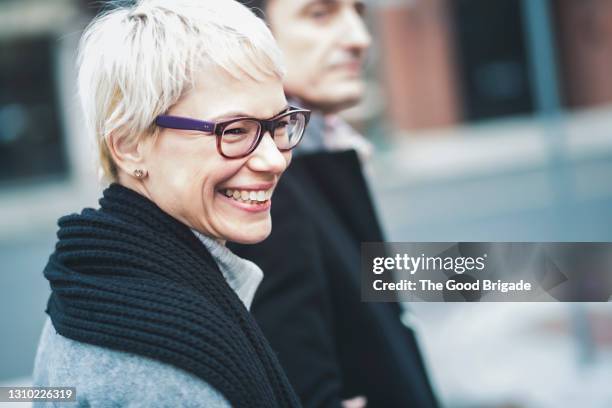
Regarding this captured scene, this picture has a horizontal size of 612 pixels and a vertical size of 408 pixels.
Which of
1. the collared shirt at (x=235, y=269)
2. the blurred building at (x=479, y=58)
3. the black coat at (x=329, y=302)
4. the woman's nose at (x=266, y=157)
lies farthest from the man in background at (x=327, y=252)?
the blurred building at (x=479, y=58)

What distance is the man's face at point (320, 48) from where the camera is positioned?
5.19 feet

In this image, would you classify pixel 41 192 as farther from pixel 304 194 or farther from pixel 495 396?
pixel 304 194

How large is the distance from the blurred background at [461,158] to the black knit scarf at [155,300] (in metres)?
2.41

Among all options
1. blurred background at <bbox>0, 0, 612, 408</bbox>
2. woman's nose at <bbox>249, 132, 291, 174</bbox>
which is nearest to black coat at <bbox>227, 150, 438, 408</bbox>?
woman's nose at <bbox>249, 132, 291, 174</bbox>

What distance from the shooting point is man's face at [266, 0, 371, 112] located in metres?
1.58

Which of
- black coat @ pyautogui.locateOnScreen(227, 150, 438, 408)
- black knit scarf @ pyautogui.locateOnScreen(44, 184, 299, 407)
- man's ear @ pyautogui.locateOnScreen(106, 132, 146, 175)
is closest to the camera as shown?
black knit scarf @ pyautogui.locateOnScreen(44, 184, 299, 407)

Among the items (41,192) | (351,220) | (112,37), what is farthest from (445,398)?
(41,192)

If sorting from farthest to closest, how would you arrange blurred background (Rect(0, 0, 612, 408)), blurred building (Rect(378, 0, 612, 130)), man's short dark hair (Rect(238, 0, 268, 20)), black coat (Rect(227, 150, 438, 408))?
blurred building (Rect(378, 0, 612, 130)) → blurred background (Rect(0, 0, 612, 408)) → man's short dark hair (Rect(238, 0, 268, 20)) → black coat (Rect(227, 150, 438, 408))

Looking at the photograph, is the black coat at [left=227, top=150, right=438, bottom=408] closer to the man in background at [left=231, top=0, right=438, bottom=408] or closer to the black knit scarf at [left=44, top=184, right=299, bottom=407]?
the man in background at [left=231, top=0, right=438, bottom=408]

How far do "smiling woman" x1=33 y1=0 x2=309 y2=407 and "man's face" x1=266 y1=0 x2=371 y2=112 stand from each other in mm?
544

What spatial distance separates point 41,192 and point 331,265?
6.63 metres

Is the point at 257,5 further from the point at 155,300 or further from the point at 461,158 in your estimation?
the point at 461,158

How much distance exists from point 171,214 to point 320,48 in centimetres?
70

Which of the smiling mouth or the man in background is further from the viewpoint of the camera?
the man in background
